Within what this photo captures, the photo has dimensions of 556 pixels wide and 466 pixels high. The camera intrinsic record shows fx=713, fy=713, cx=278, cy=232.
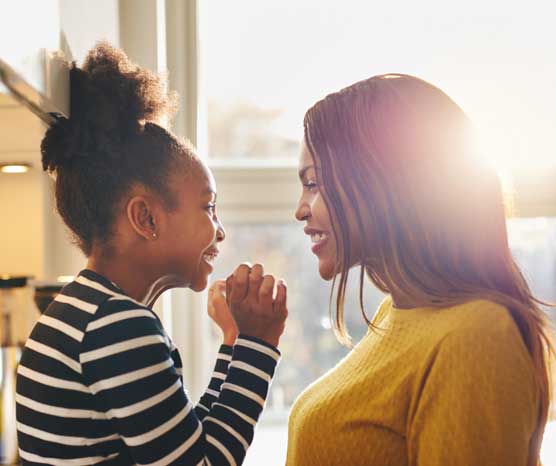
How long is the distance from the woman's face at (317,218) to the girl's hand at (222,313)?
0.21 metres

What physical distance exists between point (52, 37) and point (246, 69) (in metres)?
0.81

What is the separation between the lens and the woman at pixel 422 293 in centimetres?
77

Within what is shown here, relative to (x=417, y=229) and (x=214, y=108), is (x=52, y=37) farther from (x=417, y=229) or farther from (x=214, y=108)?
(x=214, y=108)

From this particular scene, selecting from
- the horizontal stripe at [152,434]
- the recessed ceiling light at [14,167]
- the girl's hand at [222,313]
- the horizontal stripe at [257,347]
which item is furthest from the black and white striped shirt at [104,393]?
the recessed ceiling light at [14,167]

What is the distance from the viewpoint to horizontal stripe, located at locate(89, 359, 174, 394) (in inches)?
31.3

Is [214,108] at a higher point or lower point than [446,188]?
higher

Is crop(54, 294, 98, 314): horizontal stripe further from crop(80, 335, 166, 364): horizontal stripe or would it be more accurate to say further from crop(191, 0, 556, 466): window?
crop(191, 0, 556, 466): window

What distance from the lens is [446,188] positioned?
2.77 feet

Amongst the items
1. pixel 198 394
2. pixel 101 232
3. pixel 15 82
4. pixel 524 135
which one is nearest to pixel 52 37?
pixel 15 82

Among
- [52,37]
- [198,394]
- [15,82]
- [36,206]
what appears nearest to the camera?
[15,82]

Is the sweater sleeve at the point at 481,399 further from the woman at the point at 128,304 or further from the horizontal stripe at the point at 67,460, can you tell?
the horizontal stripe at the point at 67,460

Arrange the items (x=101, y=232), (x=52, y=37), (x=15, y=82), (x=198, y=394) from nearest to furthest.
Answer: (x=15, y=82)
(x=52, y=37)
(x=101, y=232)
(x=198, y=394)

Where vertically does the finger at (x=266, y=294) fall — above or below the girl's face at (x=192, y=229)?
below

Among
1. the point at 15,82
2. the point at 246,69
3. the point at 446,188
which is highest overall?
the point at 246,69
